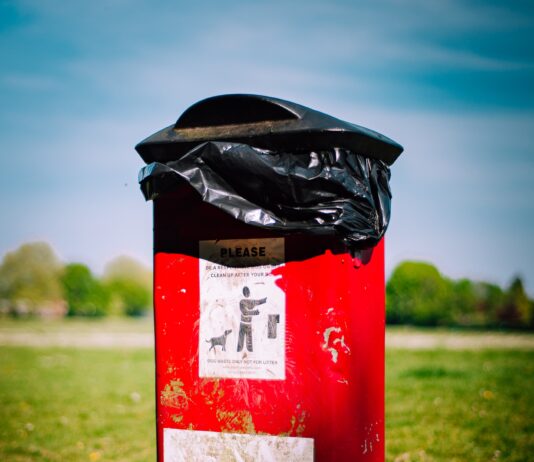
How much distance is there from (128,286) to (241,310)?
72.9 metres

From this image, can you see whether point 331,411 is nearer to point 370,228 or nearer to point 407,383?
point 370,228

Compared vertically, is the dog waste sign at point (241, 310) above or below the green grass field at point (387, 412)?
above

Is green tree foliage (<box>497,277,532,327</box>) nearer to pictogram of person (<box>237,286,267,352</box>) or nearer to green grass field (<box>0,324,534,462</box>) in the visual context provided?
green grass field (<box>0,324,534,462</box>)

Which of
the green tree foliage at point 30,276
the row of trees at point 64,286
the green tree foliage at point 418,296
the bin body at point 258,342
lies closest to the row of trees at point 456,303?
the green tree foliage at point 418,296

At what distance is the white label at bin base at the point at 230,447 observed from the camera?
2.19 m

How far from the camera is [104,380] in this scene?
360 inches

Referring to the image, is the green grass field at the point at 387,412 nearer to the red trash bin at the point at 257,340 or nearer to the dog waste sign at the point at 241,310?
the red trash bin at the point at 257,340

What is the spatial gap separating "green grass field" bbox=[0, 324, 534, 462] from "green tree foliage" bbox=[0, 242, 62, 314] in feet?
171

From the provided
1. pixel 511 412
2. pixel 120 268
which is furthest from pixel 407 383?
pixel 120 268

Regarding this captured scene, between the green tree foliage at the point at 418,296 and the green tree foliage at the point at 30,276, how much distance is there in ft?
118

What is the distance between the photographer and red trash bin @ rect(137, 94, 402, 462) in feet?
7.17

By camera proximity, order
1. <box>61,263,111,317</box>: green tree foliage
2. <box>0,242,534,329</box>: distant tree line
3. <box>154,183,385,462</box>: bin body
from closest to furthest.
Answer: <box>154,183,385,462</box>: bin body → <box>0,242,534,329</box>: distant tree line → <box>61,263,111,317</box>: green tree foliage

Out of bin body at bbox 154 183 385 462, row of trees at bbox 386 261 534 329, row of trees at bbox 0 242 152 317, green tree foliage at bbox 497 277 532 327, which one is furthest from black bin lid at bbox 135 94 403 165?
row of trees at bbox 0 242 152 317

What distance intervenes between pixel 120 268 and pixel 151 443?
7452cm
